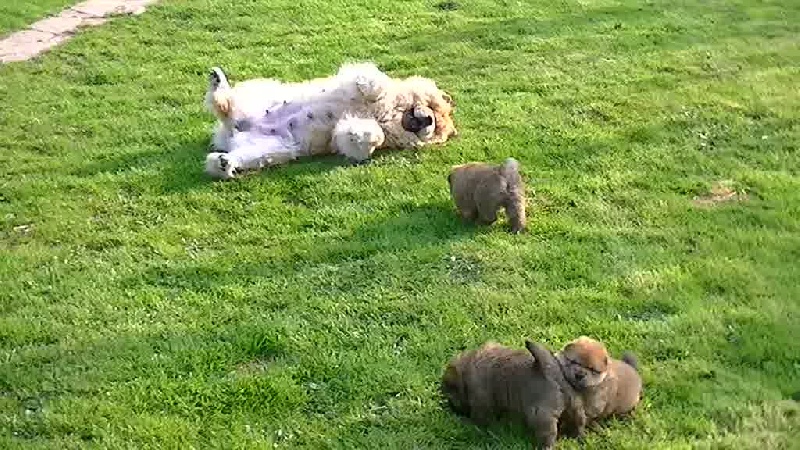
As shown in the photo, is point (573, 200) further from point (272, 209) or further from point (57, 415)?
point (57, 415)

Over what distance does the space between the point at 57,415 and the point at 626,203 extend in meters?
3.44

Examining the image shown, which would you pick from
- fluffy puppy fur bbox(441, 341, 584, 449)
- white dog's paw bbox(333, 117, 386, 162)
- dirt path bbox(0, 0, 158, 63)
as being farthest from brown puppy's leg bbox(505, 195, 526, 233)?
dirt path bbox(0, 0, 158, 63)

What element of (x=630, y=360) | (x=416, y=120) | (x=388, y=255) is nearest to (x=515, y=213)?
(x=388, y=255)

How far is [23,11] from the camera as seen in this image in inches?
394

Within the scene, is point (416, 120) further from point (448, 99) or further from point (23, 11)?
point (23, 11)

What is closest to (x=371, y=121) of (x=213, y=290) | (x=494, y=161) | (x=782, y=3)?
(x=494, y=161)

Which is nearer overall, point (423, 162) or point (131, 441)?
point (131, 441)

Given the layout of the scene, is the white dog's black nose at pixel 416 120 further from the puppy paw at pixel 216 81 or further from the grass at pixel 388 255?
the puppy paw at pixel 216 81

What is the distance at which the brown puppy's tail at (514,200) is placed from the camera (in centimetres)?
565

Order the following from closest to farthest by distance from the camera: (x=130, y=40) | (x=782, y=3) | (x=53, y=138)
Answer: (x=53, y=138) → (x=130, y=40) → (x=782, y=3)

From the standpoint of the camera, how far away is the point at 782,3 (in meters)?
10.8

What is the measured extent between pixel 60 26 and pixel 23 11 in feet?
1.77

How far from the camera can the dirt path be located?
9047mm

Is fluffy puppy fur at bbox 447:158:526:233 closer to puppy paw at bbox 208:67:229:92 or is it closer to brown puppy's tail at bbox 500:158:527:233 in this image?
brown puppy's tail at bbox 500:158:527:233
